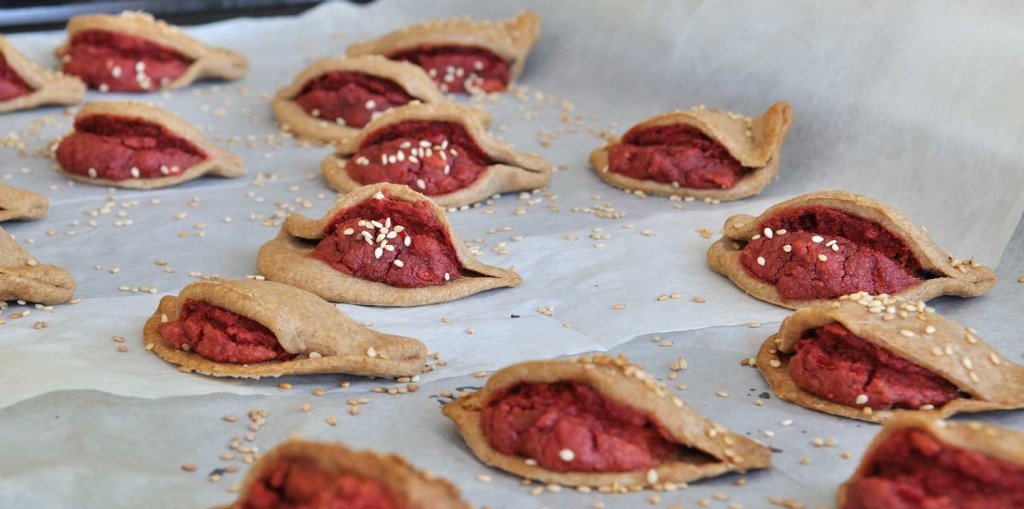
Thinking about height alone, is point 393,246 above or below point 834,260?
below

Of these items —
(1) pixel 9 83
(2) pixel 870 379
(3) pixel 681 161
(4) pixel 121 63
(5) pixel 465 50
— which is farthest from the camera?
(5) pixel 465 50

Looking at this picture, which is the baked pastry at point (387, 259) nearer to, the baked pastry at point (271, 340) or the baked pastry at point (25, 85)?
the baked pastry at point (271, 340)

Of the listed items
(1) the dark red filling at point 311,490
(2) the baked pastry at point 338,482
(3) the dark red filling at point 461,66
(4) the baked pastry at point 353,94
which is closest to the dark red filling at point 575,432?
(2) the baked pastry at point 338,482

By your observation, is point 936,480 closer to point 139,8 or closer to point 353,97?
point 353,97

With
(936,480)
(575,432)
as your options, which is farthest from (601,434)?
(936,480)

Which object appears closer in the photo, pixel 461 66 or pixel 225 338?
pixel 225 338

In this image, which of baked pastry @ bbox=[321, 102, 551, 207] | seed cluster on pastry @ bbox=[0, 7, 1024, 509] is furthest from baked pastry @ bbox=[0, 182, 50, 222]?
baked pastry @ bbox=[321, 102, 551, 207]
